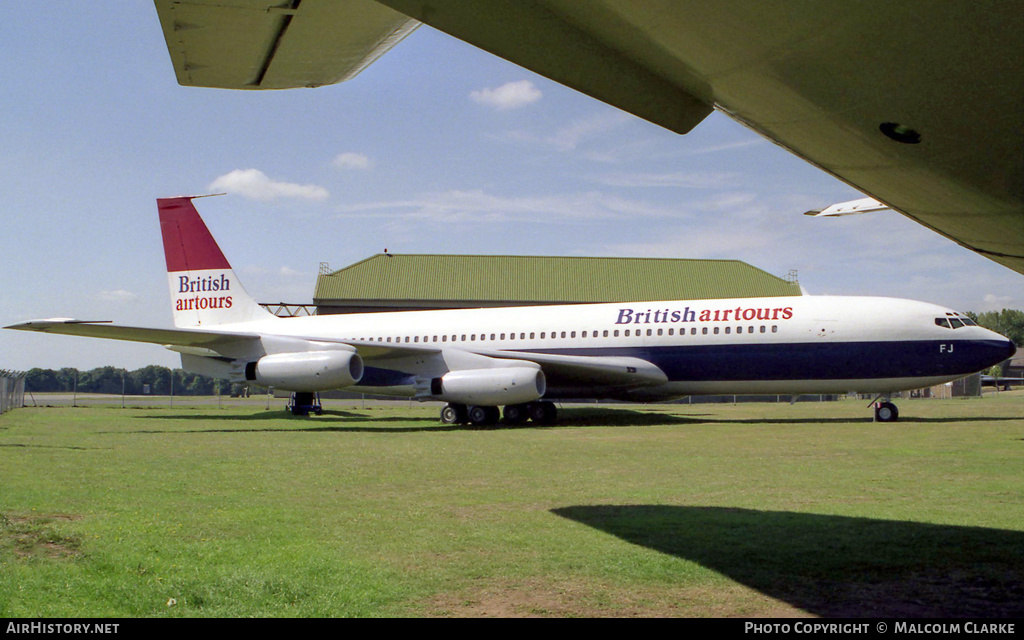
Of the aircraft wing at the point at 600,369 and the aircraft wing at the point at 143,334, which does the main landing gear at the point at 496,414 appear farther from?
the aircraft wing at the point at 143,334

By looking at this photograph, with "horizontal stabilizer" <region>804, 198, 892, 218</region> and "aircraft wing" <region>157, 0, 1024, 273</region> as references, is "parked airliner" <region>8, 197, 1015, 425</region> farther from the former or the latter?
"aircraft wing" <region>157, 0, 1024, 273</region>

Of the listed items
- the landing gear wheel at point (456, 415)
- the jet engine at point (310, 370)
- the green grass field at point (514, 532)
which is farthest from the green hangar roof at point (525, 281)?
the green grass field at point (514, 532)

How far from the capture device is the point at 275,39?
3.82 m

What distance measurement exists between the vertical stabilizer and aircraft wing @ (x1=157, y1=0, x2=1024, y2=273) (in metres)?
23.8

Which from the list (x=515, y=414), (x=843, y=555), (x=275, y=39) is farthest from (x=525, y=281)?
(x=275, y=39)

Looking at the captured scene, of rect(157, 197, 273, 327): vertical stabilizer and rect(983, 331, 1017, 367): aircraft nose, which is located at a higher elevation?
rect(157, 197, 273, 327): vertical stabilizer

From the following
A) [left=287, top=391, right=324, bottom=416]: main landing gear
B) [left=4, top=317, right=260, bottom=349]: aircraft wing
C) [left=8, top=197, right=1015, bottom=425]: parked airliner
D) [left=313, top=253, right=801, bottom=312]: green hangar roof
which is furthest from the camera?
[left=313, top=253, right=801, bottom=312]: green hangar roof

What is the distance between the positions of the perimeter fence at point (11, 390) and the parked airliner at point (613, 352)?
22.1 feet

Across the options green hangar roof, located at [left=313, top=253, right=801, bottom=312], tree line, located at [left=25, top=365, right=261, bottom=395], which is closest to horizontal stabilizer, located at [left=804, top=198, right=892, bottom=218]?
green hangar roof, located at [left=313, top=253, right=801, bottom=312]

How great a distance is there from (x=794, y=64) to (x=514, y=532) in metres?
4.80

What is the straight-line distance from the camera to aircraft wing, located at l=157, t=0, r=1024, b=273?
102 inches

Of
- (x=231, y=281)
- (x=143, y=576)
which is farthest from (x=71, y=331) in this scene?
(x=143, y=576)

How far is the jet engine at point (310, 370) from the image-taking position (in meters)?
20.0
